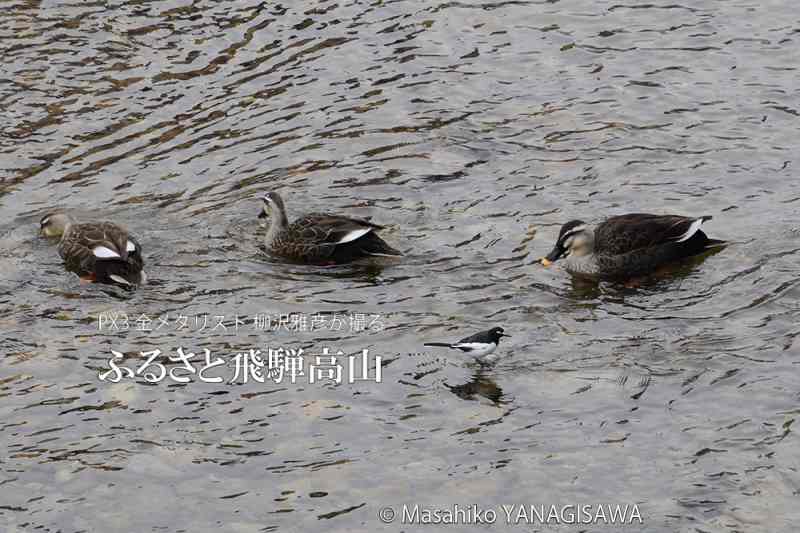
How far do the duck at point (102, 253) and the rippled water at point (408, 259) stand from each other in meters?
0.24

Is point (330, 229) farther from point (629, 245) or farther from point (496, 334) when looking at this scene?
point (496, 334)

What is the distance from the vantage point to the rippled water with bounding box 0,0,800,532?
36.3ft

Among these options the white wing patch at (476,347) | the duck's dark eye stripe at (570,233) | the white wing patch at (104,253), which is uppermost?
the white wing patch at (104,253)

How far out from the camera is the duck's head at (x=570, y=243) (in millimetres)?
15312

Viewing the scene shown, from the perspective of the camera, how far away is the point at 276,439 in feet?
38.4

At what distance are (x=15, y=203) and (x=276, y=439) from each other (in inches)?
300

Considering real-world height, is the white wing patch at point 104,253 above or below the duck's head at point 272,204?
above

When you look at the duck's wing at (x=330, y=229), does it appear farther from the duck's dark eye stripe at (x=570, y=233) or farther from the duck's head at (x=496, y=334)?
the duck's head at (x=496, y=334)

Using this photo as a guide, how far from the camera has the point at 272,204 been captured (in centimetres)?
1628

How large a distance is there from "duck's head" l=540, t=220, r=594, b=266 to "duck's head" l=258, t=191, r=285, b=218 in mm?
3428

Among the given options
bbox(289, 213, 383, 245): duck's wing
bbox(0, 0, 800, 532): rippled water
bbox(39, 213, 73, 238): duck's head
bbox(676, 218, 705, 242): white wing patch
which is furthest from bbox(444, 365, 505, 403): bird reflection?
bbox(39, 213, 73, 238): duck's head

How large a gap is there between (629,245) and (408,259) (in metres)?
2.67

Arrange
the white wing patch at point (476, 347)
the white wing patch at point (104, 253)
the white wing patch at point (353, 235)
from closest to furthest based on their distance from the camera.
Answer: the white wing patch at point (476, 347) < the white wing patch at point (104, 253) < the white wing patch at point (353, 235)

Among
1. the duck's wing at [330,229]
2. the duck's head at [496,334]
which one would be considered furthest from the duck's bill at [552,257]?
the duck's head at [496,334]
